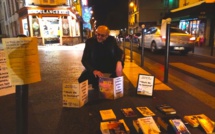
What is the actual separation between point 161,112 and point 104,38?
190 cm

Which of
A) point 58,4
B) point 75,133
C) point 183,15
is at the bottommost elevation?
point 75,133

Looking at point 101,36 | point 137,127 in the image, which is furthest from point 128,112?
point 101,36

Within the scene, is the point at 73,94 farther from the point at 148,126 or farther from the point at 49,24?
the point at 49,24

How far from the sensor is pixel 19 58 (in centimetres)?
203

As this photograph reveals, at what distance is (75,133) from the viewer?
115 inches

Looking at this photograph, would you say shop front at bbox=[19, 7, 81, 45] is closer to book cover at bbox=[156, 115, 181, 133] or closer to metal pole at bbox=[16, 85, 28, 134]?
book cover at bbox=[156, 115, 181, 133]

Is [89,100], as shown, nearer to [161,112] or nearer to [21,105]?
[161,112]

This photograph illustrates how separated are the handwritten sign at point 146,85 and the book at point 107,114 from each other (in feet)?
3.54

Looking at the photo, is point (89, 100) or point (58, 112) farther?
point (89, 100)

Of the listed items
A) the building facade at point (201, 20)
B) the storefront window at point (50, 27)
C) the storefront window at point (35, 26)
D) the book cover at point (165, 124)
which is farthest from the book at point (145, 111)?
the storefront window at point (50, 27)

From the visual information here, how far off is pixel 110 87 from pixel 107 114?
30.1 inches

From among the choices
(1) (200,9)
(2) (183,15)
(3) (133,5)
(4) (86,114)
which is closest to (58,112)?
(4) (86,114)

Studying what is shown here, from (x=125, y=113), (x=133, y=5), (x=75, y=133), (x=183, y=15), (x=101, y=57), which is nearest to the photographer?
(x=75, y=133)

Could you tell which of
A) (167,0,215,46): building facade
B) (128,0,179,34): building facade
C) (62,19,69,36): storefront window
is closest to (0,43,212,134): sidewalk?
(167,0,215,46): building facade
